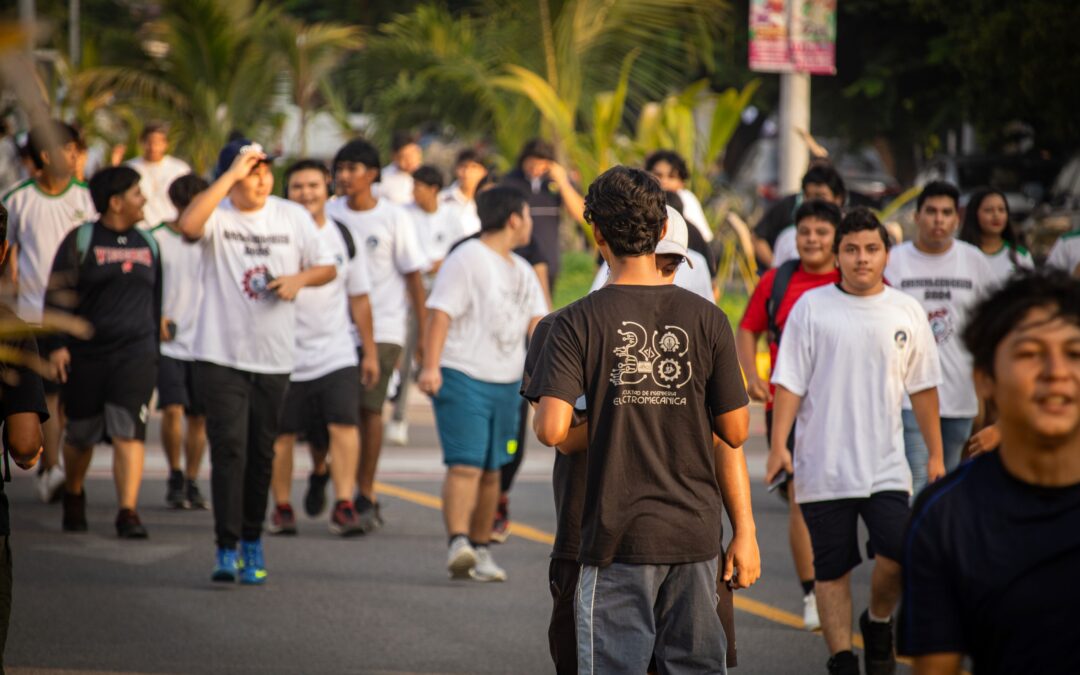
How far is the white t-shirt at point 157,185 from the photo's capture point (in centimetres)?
1441

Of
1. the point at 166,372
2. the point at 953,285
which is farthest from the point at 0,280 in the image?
the point at 166,372

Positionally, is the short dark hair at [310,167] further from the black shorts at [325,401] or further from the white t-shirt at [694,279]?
the white t-shirt at [694,279]

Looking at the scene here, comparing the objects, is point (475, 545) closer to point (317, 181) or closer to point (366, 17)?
point (317, 181)

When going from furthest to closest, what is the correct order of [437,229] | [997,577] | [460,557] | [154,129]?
[154,129]
[437,229]
[460,557]
[997,577]

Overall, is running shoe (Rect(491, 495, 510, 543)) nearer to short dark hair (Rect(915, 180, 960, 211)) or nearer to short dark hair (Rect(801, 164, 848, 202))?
short dark hair (Rect(801, 164, 848, 202))

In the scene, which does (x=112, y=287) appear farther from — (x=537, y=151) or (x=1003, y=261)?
(x=537, y=151)

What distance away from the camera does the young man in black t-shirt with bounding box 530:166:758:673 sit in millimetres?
4426

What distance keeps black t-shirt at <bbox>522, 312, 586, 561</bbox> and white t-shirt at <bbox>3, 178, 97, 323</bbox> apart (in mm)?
6113

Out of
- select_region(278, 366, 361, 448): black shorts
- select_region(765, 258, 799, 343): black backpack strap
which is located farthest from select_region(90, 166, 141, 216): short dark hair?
select_region(765, 258, 799, 343): black backpack strap

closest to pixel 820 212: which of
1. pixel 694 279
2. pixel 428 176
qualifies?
pixel 694 279

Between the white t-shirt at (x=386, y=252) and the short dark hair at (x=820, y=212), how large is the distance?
10.9ft

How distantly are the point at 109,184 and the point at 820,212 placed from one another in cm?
403

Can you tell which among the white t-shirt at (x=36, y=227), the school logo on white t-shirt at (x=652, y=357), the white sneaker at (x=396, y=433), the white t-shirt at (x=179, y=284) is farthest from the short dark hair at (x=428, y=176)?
the school logo on white t-shirt at (x=652, y=357)

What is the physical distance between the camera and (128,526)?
9.21 m
